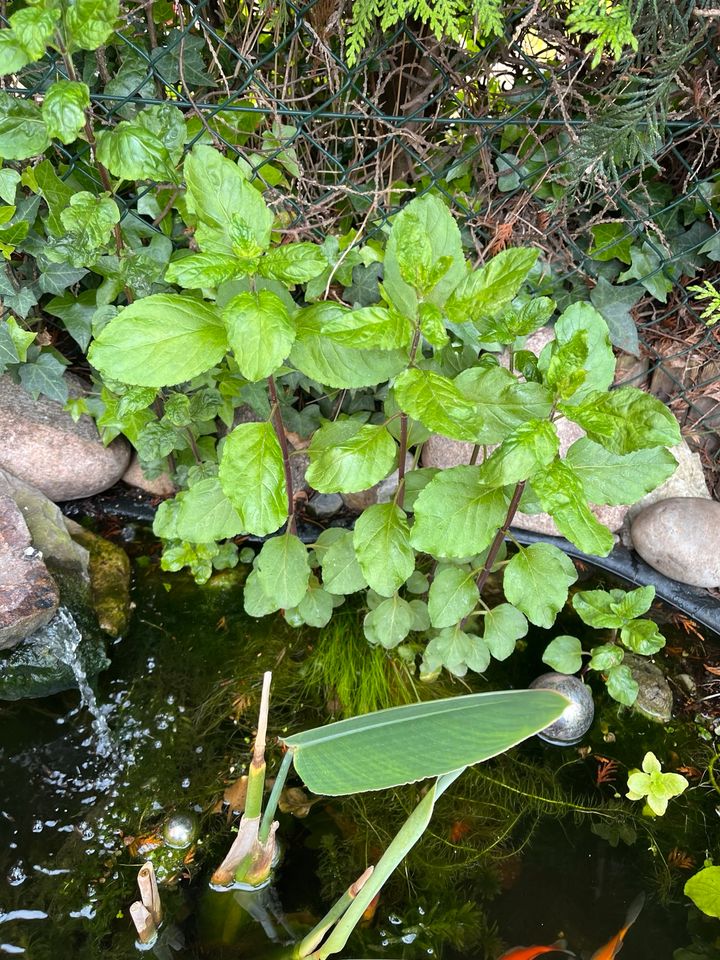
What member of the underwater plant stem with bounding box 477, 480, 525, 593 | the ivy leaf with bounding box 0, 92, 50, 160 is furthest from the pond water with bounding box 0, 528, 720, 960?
the ivy leaf with bounding box 0, 92, 50, 160

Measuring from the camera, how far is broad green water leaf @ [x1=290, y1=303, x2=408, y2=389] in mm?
1504

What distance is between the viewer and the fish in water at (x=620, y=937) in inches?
70.1

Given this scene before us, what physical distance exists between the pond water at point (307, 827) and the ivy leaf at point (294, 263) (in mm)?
1305

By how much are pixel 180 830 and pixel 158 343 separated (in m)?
1.28

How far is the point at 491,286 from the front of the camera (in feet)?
4.55

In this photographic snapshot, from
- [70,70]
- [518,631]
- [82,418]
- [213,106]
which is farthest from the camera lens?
[82,418]

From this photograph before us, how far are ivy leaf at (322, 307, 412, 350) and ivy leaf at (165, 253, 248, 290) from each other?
0.22 metres

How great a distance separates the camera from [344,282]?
85.7 inches

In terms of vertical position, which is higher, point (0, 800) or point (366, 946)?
point (366, 946)

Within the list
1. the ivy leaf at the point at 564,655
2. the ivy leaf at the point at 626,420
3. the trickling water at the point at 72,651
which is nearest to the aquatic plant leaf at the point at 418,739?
the ivy leaf at the point at 626,420

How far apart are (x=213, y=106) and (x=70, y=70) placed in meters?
0.48

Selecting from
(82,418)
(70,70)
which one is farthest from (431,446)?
(70,70)

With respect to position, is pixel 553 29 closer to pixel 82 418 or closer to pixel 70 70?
pixel 70 70

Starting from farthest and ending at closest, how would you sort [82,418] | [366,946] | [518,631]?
1. [82,418]
2. [518,631]
3. [366,946]
